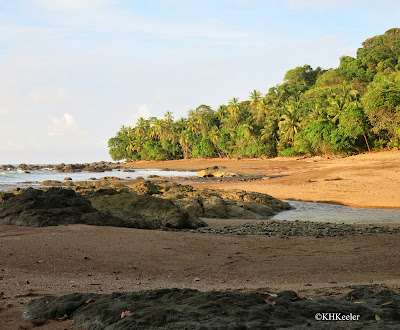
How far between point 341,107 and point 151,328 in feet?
194

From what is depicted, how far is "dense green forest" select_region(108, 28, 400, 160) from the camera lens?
167 ft

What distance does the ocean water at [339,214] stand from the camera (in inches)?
668

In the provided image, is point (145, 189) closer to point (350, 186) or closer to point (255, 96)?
point (350, 186)

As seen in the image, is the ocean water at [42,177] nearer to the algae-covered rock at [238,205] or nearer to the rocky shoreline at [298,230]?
the algae-covered rock at [238,205]

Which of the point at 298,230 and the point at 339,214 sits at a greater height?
the point at 298,230

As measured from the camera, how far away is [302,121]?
215 ft

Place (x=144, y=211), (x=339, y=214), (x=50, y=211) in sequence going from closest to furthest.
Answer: (x=50, y=211) → (x=144, y=211) → (x=339, y=214)

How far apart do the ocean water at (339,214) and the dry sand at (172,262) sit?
17.5 feet

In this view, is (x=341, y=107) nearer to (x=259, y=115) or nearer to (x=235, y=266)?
(x=259, y=115)

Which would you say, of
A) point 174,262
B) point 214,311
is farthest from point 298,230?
point 214,311

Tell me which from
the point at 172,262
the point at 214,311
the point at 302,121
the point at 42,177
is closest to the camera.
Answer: the point at 214,311

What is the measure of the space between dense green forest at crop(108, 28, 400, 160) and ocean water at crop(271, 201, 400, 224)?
30.1 m

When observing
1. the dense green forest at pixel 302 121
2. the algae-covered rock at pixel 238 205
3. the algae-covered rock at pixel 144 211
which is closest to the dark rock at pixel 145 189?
the algae-covered rock at pixel 238 205

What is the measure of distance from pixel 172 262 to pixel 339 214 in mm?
12471
